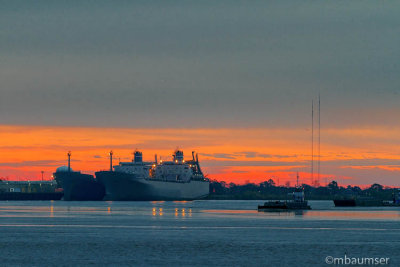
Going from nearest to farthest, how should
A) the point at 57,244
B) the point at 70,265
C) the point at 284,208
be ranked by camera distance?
1. the point at 70,265
2. the point at 57,244
3. the point at 284,208

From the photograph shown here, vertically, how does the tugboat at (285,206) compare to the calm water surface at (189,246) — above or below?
below

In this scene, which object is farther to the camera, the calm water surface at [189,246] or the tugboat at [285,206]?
the tugboat at [285,206]

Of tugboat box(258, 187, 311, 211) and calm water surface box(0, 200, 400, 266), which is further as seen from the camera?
tugboat box(258, 187, 311, 211)

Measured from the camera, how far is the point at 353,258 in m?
49.5

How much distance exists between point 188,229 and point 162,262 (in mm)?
34843

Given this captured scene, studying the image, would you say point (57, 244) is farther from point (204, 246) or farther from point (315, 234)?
point (315, 234)

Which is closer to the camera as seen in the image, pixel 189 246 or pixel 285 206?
pixel 189 246

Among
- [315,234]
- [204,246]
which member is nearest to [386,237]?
[315,234]

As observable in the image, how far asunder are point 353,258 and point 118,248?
688 inches

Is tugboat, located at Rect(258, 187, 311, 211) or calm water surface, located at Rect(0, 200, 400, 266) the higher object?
calm water surface, located at Rect(0, 200, 400, 266)

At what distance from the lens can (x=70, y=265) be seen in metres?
45.9

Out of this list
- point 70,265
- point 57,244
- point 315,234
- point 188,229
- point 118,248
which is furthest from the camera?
point 188,229

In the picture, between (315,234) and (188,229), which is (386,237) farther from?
(188,229)

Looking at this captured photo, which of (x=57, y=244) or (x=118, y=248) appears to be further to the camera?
(x=57, y=244)
